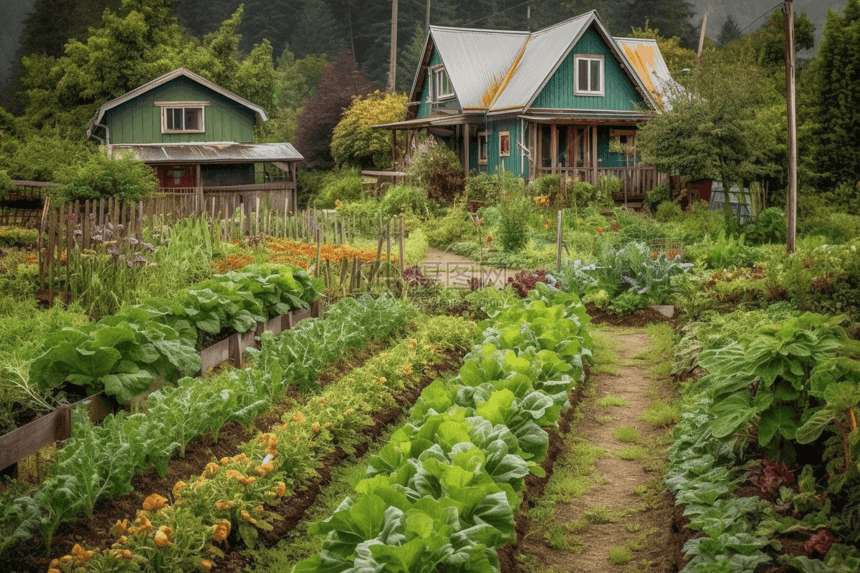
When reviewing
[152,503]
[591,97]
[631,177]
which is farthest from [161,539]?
[591,97]

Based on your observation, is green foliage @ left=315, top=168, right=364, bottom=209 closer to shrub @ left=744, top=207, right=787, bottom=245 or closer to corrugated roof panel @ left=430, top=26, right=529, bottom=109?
corrugated roof panel @ left=430, top=26, right=529, bottom=109

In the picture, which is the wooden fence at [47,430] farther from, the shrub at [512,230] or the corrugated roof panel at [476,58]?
the corrugated roof panel at [476,58]

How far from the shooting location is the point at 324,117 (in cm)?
4284

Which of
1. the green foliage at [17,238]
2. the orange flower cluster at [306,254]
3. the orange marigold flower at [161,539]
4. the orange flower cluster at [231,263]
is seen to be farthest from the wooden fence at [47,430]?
the green foliage at [17,238]

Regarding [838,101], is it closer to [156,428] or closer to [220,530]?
[156,428]

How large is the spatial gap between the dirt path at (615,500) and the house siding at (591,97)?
66.8 ft

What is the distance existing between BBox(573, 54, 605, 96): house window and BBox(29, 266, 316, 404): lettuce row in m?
21.3

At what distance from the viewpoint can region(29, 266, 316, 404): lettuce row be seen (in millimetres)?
6359

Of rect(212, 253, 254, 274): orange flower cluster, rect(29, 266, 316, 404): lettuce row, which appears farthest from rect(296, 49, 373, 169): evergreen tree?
rect(29, 266, 316, 404): lettuce row

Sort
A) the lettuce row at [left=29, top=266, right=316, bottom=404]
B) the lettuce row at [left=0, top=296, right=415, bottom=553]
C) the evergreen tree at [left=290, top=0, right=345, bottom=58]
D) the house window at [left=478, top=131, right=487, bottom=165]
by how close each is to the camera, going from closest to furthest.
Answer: the lettuce row at [left=0, top=296, right=415, bottom=553] → the lettuce row at [left=29, top=266, right=316, bottom=404] → the house window at [left=478, top=131, right=487, bottom=165] → the evergreen tree at [left=290, top=0, right=345, bottom=58]

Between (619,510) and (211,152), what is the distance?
27.2 metres

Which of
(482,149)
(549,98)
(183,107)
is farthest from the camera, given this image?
(183,107)

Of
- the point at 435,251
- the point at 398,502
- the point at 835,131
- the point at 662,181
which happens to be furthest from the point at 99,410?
the point at 662,181

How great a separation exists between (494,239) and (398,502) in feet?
49.8
